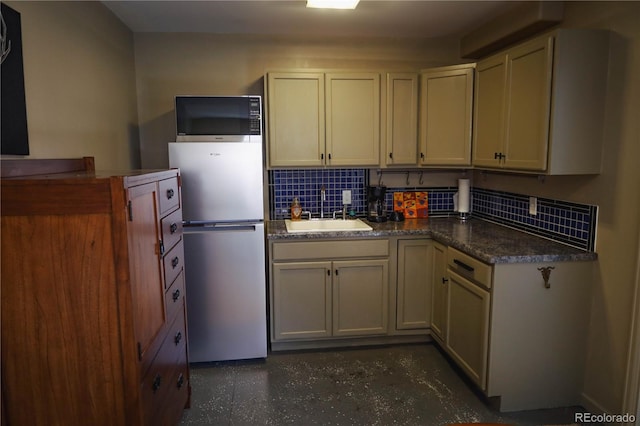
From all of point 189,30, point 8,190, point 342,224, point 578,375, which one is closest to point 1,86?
point 8,190

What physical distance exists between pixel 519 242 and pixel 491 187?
0.88 meters

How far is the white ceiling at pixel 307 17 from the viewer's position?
106 inches

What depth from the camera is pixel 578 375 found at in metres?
2.38

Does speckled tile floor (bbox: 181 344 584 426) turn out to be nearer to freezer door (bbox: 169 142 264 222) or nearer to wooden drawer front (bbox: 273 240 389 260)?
wooden drawer front (bbox: 273 240 389 260)

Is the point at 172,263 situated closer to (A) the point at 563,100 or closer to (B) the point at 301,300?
(B) the point at 301,300

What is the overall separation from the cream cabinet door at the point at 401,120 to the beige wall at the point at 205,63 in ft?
1.51

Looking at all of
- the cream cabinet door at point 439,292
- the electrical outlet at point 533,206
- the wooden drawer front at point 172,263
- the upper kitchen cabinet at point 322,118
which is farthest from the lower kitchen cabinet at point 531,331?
the wooden drawer front at point 172,263

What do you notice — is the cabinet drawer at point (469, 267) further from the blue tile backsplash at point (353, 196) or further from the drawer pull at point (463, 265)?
the blue tile backsplash at point (353, 196)

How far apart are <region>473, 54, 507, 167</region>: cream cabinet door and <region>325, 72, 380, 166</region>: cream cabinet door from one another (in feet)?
2.37

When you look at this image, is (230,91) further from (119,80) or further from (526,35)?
(526,35)

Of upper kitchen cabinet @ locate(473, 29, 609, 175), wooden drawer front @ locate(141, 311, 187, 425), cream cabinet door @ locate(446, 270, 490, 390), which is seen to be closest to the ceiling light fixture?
upper kitchen cabinet @ locate(473, 29, 609, 175)

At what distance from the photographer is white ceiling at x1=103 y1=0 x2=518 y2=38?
2.69 m

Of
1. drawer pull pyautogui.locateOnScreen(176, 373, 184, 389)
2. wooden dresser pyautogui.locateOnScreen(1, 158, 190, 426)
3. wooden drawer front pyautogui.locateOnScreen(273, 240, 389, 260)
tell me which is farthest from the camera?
wooden drawer front pyautogui.locateOnScreen(273, 240, 389, 260)

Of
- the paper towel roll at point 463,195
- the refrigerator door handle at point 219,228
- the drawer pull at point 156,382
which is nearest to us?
the drawer pull at point 156,382
